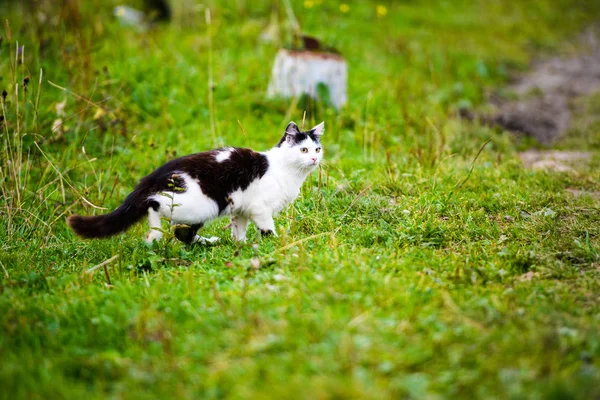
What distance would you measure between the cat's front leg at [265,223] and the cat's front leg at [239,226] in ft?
0.52

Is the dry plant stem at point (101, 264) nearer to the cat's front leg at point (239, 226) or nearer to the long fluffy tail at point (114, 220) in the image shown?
the long fluffy tail at point (114, 220)

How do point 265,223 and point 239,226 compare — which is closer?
point 265,223

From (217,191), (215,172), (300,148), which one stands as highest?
(300,148)

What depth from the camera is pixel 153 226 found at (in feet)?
11.6

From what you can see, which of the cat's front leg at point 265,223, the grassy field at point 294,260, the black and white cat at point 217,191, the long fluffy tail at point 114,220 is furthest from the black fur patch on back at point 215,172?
the grassy field at point 294,260

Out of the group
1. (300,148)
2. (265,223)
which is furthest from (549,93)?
(265,223)

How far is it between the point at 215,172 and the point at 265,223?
491 mm

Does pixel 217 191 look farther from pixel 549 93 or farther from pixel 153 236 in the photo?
pixel 549 93

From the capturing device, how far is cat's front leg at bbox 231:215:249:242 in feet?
12.9

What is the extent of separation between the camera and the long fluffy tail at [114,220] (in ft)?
11.0

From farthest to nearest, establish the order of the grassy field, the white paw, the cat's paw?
1. the white paw
2. the cat's paw
3. the grassy field

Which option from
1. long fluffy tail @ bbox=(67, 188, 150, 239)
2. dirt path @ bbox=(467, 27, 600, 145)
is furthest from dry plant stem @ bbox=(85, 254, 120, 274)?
dirt path @ bbox=(467, 27, 600, 145)

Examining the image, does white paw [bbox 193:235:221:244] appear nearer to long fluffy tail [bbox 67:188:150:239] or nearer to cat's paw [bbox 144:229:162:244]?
cat's paw [bbox 144:229:162:244]

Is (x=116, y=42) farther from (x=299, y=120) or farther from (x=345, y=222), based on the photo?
(x=345, y=222)
